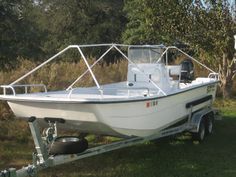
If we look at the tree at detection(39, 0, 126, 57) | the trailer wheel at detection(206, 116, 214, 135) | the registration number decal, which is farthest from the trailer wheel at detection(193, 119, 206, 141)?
the tree at detection(39, 0, 126, 57)

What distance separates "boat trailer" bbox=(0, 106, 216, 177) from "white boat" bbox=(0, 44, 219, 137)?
0.48ft

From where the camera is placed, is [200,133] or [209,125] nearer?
[200,133]

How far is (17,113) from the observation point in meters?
6.86

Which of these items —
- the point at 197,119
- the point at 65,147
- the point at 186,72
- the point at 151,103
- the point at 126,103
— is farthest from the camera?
the point at 186,72

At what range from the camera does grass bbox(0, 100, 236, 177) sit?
7230 mm

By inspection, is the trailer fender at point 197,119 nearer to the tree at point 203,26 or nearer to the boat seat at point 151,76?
the boat seat at point 151,76

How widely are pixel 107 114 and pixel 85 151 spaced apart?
62 centimetres

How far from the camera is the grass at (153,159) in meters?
7.23

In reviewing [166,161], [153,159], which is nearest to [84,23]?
[153,159]

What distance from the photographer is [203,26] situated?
16469mm

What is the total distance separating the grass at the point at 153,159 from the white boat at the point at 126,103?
59 cm

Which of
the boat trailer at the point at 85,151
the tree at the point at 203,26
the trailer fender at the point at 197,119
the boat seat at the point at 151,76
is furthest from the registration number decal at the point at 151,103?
the tree at the point at 203,26

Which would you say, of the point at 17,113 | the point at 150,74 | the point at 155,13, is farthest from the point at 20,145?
the point at 155,13

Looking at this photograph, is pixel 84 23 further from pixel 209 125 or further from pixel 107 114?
pixel 107 114
